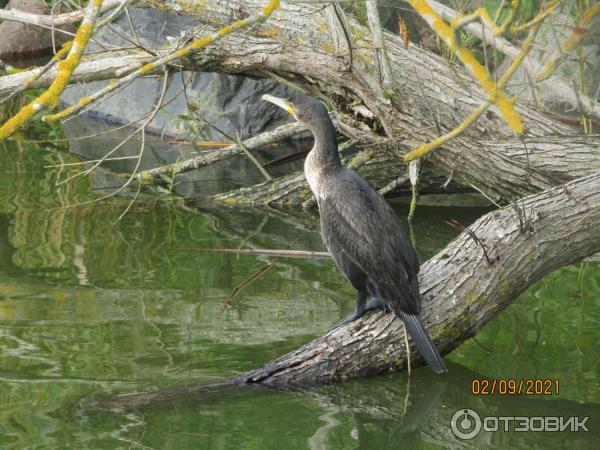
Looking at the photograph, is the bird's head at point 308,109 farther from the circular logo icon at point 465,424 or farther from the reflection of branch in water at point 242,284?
the circular logo icon at point 465,424

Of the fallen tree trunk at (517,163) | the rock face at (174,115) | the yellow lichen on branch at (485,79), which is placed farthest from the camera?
the rock face at (174,115)

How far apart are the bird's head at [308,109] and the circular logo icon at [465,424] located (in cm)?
158

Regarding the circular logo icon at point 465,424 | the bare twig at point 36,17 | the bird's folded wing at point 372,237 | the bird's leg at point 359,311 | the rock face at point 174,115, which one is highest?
the rock face at point 174,115

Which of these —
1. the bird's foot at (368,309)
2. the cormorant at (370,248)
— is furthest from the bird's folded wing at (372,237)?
the bird's foot at (368,309)

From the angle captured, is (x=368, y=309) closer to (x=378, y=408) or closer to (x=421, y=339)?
(x=421, y=339)

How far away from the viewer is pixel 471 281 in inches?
164

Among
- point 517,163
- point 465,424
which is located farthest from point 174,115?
point 465,424

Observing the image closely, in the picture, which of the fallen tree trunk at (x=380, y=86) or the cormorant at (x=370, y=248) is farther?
the fallen tree trunk at (x=380, y=86)

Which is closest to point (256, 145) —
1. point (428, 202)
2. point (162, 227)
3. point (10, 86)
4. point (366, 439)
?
point (162, 227)

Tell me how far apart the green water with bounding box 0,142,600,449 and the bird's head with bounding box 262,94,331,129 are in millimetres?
1023

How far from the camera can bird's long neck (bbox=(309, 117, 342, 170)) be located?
14.8ft

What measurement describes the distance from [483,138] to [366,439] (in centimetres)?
315

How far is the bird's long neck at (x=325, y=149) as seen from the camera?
4504 millimetres

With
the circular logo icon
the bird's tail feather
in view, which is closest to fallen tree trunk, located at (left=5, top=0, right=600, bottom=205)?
the bird's tail feather
